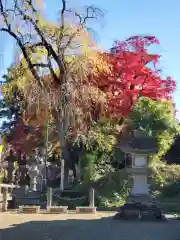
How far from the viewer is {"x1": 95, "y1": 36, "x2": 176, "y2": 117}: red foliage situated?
1020 inches

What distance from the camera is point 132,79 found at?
26891 millimetres

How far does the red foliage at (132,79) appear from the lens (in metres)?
25.9

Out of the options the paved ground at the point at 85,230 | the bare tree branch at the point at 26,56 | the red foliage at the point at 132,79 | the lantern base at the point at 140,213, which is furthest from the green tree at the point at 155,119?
the bare tree branch at the point at 26,56

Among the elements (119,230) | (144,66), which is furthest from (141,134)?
(119,230)

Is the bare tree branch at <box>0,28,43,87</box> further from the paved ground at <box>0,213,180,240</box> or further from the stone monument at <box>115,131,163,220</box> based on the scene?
the stone monument at <box>115,131,163,220</box>

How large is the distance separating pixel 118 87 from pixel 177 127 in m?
5.79

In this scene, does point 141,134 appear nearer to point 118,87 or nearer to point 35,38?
point 118,87

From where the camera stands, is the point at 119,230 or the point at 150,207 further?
the point at 150,207

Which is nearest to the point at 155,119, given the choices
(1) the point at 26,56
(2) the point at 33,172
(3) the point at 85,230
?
(2) the point at 33,172

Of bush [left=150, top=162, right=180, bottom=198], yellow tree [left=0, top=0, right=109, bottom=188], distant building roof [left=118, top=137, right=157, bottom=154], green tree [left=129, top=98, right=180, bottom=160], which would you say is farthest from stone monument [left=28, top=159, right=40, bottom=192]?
yellow tree [left=0, top=0, right=109, bottom=188]

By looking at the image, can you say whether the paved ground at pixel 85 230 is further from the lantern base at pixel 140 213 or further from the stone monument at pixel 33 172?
the stone monument at pixel 33 172

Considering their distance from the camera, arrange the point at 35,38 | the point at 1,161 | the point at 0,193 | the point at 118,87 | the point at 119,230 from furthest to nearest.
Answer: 1. the point at 1,161
2. the point at 118,87
3. the point at 0,193
4. the point at 35,38
5. the point at 119,230

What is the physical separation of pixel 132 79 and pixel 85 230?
1653 centimetres

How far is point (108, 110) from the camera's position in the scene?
81.5 ft
